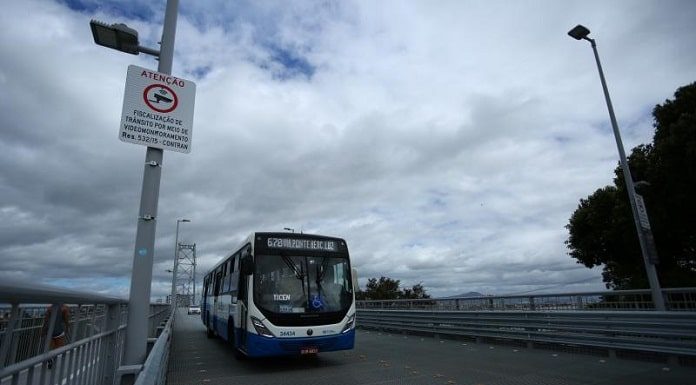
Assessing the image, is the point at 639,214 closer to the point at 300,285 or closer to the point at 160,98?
the point at 300,285

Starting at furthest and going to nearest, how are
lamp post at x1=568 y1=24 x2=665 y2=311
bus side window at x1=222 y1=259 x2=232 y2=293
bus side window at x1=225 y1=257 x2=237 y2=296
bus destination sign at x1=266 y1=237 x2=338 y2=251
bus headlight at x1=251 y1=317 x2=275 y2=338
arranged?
bus side window at x1=222 y1=259 x2=232 y2=293 < bus side window at x1=225 y1=257 x2=237 y2=296 < bus destination sign at x1=266 y1=237 x2=338 y2=251 < lamp post at x1=568 y1=24 x2=665 y2=311 < bus headlight at x1=251 y1=317 x2=275 y2=338

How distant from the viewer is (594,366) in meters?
9.06

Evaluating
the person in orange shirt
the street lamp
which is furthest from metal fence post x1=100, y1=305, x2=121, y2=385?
the street lamp

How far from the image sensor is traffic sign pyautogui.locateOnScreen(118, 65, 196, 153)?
5.56m

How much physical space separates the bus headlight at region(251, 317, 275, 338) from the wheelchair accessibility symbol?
545cm

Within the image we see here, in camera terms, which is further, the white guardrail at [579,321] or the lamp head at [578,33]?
the lamp head at [578,33]

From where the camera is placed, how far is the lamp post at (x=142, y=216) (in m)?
5.17

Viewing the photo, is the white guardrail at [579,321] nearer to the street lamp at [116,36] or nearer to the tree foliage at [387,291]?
the street lamp at [116,36]

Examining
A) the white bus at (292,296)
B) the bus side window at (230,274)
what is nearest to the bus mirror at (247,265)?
the white bus at (292,296)

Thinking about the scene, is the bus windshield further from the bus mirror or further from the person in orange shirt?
the person in orange shirt

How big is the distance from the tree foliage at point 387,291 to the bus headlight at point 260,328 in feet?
86.3

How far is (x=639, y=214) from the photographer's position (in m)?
12.0

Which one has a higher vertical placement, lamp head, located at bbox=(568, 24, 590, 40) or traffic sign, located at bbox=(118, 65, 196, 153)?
lamp head, located at bbox=(568, 24, 590, 40)

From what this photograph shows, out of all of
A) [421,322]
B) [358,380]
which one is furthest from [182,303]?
[358,380]
